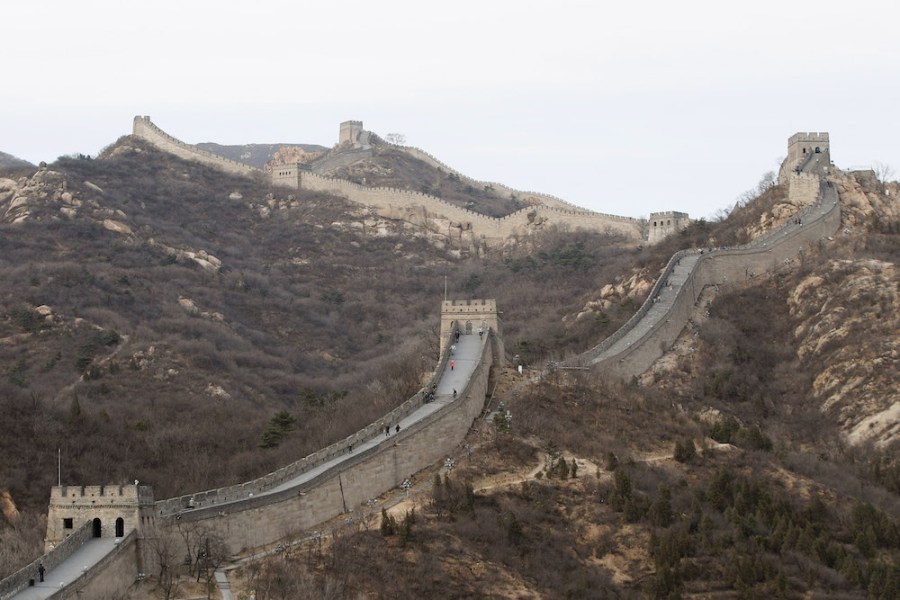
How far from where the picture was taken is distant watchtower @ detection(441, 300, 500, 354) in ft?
207

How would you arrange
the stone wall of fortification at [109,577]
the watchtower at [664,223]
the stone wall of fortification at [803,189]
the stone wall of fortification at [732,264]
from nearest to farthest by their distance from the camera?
1. the stone wall of fortification at [109,577]
2. the stone wall of fortification at [732,264]
3. the stone wall of fortification at [803,189]
4. the watchtower at [664,223]

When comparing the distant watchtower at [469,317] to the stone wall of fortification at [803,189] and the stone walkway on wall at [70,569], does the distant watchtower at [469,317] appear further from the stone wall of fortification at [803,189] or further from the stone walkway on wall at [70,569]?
the stone wall of fortification at [803,189]

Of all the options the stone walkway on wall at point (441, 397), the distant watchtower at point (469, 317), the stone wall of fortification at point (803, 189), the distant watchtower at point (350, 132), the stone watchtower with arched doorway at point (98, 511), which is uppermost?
the distant watchtower at point (350, 132)

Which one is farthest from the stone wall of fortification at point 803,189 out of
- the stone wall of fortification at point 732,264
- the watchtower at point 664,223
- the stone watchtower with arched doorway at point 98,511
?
the stone watchtower with arched doorway at point 98,511

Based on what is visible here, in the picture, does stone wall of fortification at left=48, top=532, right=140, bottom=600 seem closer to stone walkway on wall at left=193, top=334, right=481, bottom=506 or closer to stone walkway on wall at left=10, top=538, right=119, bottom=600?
stone walkway on wall at left=10, top=538, right=119, bottom=600

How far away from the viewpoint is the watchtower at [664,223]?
96.8 metres

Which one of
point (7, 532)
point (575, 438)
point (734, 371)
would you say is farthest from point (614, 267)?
point (7, 532)

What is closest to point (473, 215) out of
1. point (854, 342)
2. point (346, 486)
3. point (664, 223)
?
point (664, 223)

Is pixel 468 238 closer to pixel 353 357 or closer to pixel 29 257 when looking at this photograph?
pixel 353 357

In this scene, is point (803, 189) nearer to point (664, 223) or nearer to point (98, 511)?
point (664, 223)

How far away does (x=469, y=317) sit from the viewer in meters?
63.2

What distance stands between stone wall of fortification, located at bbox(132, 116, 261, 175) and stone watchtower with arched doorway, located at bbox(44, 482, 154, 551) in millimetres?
76783

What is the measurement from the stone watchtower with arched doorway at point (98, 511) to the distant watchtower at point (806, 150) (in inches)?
2005

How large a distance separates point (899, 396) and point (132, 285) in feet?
141
